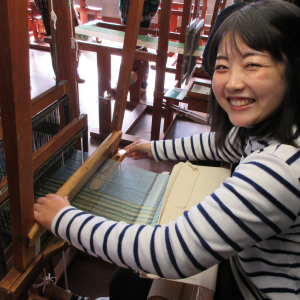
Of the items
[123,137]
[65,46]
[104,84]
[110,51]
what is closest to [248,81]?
[65,46]

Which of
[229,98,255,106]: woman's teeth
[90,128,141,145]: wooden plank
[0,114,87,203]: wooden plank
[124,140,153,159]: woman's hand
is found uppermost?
→ [229,98,255,106]: woman's teeth

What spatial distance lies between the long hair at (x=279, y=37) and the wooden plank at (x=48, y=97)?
2.50ft

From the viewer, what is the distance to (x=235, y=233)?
0.61 metres

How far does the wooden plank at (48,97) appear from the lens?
1102 millimetres

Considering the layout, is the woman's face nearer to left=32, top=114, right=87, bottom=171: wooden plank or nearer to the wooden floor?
left=32, top=114, right=87, bottom=171: wooden plank

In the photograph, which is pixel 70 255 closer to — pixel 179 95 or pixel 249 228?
pixel 249 228

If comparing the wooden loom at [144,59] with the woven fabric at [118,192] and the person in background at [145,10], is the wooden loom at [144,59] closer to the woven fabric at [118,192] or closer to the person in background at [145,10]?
the person in background at [145,10]

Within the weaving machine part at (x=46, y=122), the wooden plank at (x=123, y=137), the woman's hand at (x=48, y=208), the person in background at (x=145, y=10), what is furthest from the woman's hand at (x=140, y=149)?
the person in background at (x=145, y=10)

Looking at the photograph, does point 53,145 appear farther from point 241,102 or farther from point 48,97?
point 241,102

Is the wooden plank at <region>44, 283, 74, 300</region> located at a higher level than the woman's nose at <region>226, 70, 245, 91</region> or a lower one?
lower

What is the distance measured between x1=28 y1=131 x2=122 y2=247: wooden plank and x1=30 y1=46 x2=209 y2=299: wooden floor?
864 mm

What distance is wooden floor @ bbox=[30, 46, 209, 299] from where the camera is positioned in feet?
5.19

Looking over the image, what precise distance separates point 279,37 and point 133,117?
2.78 meters

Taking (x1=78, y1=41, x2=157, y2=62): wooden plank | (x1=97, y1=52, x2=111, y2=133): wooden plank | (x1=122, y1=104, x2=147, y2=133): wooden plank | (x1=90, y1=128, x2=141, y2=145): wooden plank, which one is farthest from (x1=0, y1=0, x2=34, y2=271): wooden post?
(x1=122, y1=104, x2=147, y2=133): wooden plank
